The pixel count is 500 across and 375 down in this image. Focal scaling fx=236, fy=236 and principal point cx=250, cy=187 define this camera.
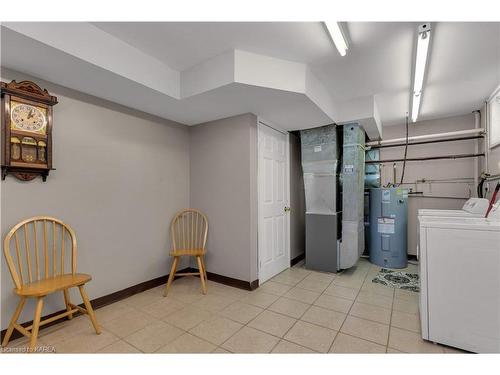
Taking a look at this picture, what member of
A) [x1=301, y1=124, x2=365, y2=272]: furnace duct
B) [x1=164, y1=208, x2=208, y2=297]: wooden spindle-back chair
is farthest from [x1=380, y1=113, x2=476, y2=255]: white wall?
[x1=164, y1=208, x2=208, y2=297]: wooden spindle-back chair

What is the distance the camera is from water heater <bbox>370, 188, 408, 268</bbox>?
12.0ft

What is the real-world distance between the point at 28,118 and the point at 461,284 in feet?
12.0

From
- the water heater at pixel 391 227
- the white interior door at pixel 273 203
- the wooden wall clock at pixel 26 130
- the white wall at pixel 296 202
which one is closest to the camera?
the wooden wall clock at pixel 26 130

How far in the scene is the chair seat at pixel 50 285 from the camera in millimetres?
1661

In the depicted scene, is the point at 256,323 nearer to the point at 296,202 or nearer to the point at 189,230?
the point at 189,230

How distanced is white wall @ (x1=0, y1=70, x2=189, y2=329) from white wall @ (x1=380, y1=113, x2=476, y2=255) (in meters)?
3.74

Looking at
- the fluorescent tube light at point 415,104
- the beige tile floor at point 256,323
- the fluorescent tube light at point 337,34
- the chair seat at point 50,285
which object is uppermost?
the fluorescent tube light at point 337,34

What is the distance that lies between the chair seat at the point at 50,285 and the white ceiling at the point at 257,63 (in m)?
1.70

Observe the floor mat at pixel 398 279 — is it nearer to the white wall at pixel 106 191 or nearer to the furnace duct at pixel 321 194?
the furnace duct at pixel 321 194

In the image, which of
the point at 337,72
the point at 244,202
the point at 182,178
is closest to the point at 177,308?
the point at 244,202

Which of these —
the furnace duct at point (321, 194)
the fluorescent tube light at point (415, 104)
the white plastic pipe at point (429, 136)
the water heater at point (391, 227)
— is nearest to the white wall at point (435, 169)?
the white plastic pipe at point (429, 136)

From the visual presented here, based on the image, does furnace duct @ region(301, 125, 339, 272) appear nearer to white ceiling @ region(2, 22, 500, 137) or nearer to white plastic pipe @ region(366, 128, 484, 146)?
white ceiling @ region(2, 22, 500, 137)

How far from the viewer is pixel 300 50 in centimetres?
207
